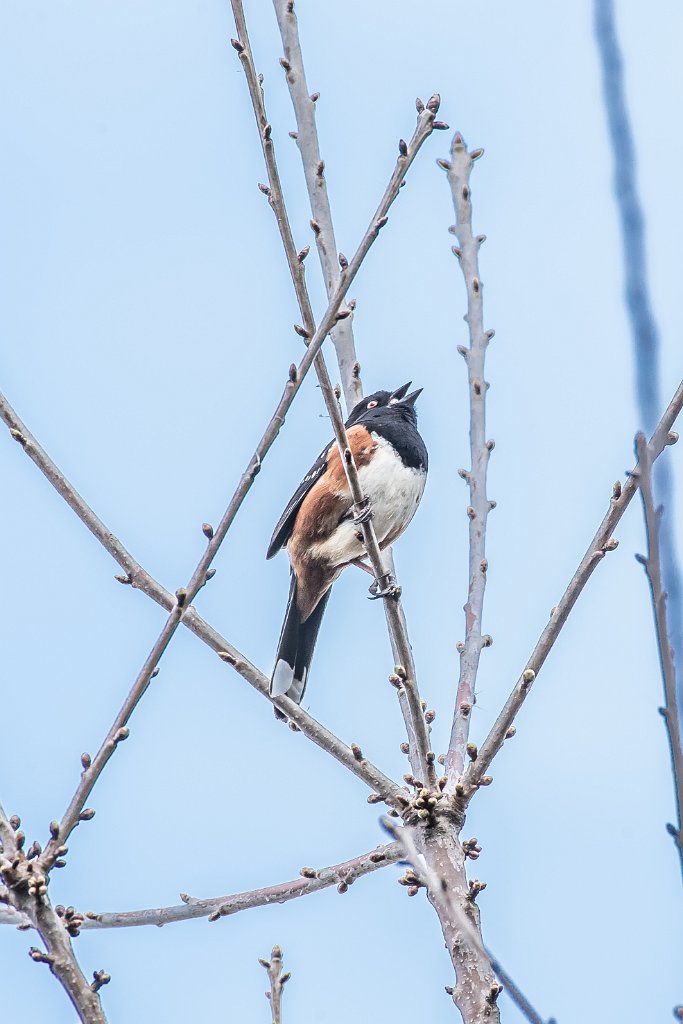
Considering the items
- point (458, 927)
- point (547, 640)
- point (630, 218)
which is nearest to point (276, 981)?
point (458, 927)

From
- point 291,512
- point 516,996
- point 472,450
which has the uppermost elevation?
point 291,512

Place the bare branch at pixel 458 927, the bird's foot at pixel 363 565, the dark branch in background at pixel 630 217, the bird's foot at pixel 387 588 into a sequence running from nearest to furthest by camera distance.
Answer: the dark branch in background at pixel 630 217 < the bare branch at pixel 458 927 < the bird's foot at pixel 387 588 < the bird's foot at pixel 363 565

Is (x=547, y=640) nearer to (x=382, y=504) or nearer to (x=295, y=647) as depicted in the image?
(x=382, y=504)

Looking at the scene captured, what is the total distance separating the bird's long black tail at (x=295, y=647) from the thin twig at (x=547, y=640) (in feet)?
6.20

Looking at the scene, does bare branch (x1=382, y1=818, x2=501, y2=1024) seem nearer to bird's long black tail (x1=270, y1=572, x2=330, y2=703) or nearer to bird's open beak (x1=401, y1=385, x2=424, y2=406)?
bird's long black tail (x1=270, y1=572, x2=330, y2=703)

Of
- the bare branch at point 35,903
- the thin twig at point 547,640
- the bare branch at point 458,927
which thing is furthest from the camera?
the thin twig at point 547,640

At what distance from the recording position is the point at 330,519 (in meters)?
4.98

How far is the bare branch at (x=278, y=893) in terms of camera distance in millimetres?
2777

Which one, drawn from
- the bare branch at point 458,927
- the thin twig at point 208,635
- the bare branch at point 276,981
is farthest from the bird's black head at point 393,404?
the bare branch at point 276,981

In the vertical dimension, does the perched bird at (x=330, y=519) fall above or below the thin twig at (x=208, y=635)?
above

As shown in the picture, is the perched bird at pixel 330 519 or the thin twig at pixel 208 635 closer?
the thin twig at pixel 208 635

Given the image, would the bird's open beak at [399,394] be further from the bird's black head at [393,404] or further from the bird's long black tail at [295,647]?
the bird's long black tail at [295,647]

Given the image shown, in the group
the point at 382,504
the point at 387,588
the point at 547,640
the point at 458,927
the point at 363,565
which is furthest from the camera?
the point at 363,565

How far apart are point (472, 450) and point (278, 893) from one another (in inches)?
58.1
